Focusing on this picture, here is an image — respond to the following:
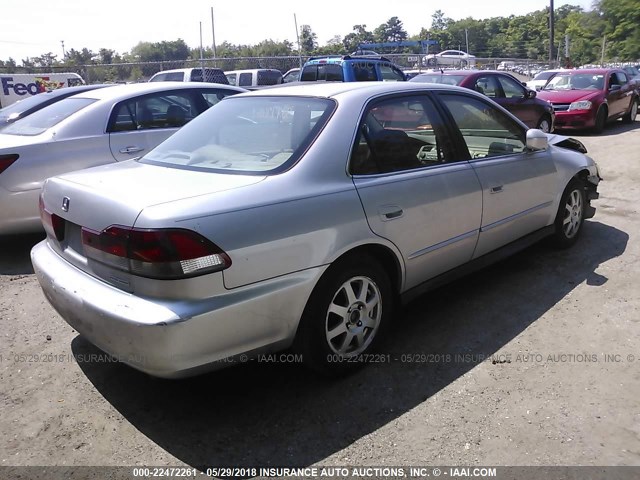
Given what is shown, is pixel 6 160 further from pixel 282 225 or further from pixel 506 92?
pixel 506 92

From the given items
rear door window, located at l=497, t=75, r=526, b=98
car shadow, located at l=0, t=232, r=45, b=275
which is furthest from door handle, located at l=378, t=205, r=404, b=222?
rear door window, located at l=497, t=75, r=526, b=98

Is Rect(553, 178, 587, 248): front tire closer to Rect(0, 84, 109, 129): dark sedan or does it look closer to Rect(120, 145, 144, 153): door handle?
Answer: Rect(120, 145, 144, 153): door handle

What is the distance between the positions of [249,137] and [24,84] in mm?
17170

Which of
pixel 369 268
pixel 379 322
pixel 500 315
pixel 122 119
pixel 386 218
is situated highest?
pixel 122 119

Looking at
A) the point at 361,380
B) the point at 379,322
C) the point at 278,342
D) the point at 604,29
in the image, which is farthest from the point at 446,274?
the point at 604,29

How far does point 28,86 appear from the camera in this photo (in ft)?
57.4

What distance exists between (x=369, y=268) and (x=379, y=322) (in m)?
0.40

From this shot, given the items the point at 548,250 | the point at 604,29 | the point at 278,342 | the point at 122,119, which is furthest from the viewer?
the point at 604,29

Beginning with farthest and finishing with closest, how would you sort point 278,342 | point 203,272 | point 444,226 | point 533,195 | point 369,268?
1. point 533,195
2. point 444,226
3. point 369,268
4. point 278,342
5. point 203,272

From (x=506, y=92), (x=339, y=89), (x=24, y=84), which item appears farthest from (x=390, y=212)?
(x=24, y=84)

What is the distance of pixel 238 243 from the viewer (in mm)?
2553

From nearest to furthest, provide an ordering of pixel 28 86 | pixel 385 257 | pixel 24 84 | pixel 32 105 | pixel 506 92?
pixel 385 257 < pixel 32 105 < pixel 506 92 < pixel 24 84 < pixel 28 86

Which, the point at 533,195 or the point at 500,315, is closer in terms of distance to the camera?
the point at 500,315

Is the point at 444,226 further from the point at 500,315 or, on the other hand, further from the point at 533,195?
the point at 533,195
